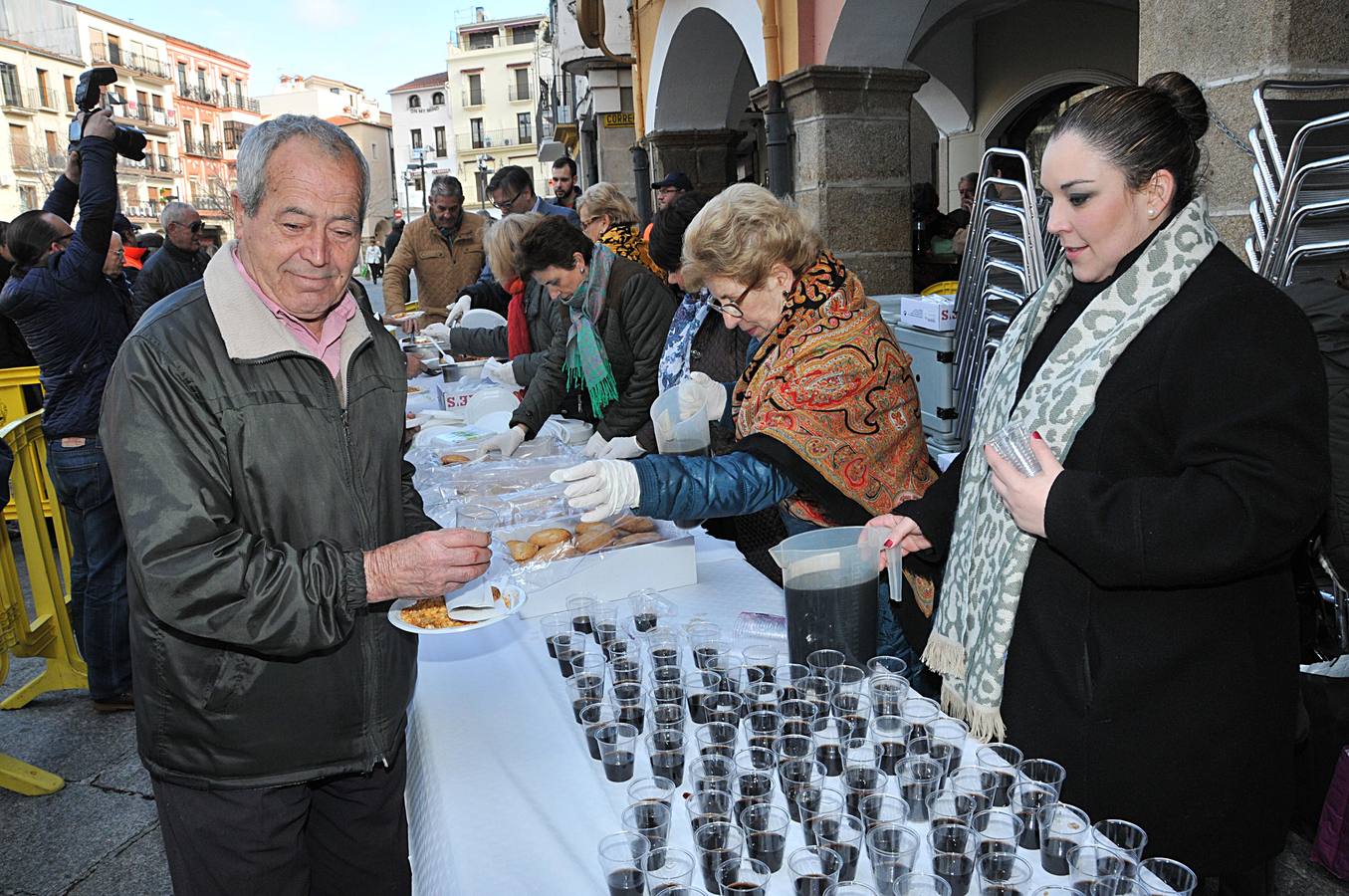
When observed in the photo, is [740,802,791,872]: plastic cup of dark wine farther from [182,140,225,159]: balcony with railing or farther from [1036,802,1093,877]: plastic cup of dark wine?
[182,140,225,159]: balcony with railing

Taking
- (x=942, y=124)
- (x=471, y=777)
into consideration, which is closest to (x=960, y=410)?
(x=471, y=777)

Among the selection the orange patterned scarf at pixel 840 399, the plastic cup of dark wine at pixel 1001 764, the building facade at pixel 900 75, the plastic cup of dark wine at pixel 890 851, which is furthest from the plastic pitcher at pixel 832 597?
the building facade at pixel 900 75

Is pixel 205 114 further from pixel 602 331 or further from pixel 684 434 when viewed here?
pixel 684 434

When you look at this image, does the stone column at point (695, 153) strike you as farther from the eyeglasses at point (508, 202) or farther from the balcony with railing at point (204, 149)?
the balcony with railing at point (204, 149)

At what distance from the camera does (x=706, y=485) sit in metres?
2.16

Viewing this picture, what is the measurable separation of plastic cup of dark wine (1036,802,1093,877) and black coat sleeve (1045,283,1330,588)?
1.25ft

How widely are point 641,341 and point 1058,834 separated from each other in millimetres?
2987

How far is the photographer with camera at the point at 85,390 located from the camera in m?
3.82

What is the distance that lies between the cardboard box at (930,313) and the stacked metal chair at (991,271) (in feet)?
0.89

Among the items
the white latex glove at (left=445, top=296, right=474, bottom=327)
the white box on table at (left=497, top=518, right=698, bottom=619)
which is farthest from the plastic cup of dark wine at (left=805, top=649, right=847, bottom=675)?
the white latex glove at (left=445, top=296, right=474, bottom=327)

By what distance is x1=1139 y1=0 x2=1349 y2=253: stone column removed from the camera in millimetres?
2830

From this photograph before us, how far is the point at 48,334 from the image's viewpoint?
396 cm

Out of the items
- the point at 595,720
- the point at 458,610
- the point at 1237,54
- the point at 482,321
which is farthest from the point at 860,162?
the point at 595,720

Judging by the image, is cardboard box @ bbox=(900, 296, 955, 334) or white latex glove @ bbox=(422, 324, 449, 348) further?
white latex glove @ bbox=(422, 324, 449, 348)
